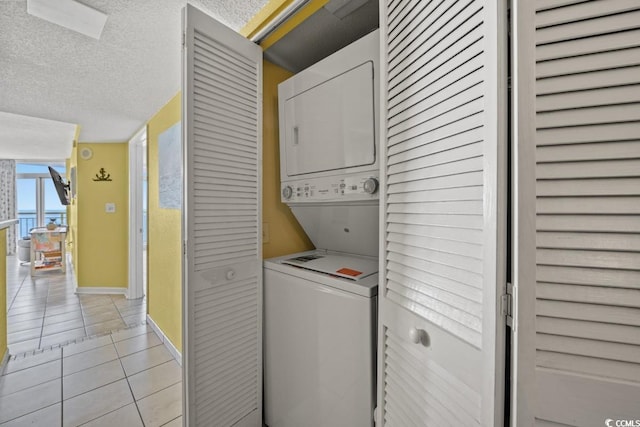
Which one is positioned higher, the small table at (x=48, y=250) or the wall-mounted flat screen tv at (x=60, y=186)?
the wall-mounted flat screen tv at (x=60, y=186)

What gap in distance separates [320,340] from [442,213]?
0.87m

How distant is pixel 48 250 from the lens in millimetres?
5051

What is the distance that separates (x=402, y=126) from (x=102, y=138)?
4683mm

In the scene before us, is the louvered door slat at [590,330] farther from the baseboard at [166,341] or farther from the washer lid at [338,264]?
the baseboard at [166,341]

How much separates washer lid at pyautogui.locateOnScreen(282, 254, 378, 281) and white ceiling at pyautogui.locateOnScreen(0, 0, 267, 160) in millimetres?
1384

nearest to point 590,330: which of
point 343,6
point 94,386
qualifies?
point 343,6

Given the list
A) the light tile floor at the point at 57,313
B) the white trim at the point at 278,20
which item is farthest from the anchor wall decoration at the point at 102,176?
the white trim at the point at 278,20

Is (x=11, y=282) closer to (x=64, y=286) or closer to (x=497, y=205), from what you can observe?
(x=64, y=286)

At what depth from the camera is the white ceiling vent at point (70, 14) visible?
1.34m

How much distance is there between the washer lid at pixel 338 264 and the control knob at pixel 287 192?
0.38 meters

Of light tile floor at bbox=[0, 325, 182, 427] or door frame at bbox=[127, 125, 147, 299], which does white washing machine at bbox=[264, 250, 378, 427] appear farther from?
door frame at bbox=[127, 125, 147, 299]

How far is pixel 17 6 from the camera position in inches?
54.1

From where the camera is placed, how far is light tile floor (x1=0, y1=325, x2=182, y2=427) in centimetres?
175

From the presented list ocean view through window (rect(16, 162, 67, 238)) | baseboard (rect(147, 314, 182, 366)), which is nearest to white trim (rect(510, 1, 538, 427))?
baseboard (rect(147, 314, 182, 366))
